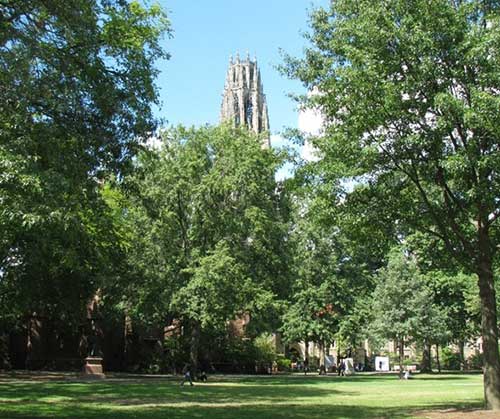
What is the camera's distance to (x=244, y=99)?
407 feet

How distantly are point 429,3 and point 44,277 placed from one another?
22881 mm

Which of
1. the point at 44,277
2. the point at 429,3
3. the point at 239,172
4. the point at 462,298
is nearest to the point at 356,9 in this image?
the point at 429,3

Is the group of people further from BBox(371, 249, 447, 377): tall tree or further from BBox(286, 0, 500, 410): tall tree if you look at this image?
BBox(286, 0, 500, 410): tall tree

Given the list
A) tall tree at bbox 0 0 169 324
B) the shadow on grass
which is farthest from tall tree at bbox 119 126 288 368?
tall tree at bbox 0 0 169 324

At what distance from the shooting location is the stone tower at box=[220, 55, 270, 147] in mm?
122938

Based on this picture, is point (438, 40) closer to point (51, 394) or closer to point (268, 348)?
point (51, 394)

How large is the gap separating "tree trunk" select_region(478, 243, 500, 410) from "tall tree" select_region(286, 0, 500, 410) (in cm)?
3

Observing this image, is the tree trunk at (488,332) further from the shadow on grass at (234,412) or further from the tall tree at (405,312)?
the tall tree at (405,312)

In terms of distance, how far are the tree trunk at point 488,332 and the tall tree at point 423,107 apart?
3cm

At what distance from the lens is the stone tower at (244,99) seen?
12294cm

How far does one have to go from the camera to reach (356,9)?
59.8 ft

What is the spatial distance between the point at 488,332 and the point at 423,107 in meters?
6.59

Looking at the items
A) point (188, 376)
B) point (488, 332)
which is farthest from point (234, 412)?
point (188, 376)

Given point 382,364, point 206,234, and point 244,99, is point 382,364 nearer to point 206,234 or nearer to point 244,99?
point 206,234
